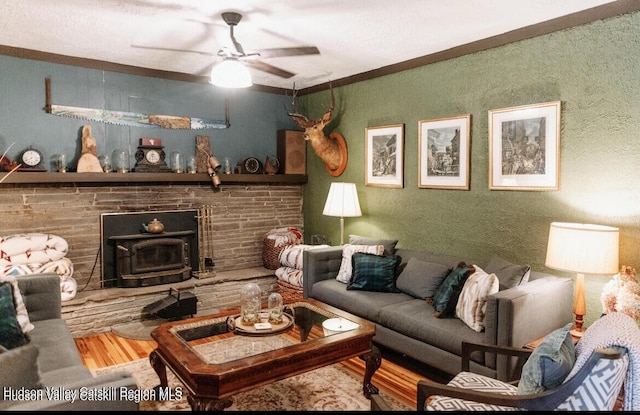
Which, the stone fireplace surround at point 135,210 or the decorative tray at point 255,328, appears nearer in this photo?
the decorative tray at point 255,328

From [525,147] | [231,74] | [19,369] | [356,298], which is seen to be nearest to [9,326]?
[19,369]

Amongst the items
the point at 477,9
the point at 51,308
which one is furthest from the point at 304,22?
the point at 51,308

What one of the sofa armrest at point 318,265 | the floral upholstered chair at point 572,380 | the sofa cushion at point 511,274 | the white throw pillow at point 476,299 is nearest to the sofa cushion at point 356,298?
the sofa armrest at point 318,265

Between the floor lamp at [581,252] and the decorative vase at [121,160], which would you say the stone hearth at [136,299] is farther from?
the floor lamp at [581,252]

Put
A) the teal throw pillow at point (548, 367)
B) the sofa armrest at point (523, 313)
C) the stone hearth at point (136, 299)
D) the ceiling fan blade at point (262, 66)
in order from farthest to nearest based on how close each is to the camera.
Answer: the stone hearth at point (136, 299) → the ceiling fan blade at point (262, 66) → the sofa armrest at point (523, 313) → the teal throw pillow at point (548, 367)

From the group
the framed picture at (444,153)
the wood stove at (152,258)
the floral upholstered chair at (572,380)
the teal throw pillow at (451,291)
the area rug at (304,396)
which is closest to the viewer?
the floral upholstered chair at (572,380)

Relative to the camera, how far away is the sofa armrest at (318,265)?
14.3ft

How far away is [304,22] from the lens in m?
3.41

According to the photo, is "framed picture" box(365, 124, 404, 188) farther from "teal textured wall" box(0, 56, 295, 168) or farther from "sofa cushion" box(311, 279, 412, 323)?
"teal textured wall" box(0, 56, 295, 168)

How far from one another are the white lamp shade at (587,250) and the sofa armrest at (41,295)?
3452 millimetres

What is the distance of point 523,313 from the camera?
2.80m

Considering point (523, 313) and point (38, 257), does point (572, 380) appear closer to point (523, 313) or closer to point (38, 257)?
point (523, 313)

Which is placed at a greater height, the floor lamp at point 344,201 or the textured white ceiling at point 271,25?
the textured white ceiling at point 271,25

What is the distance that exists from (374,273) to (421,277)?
1.40ft
